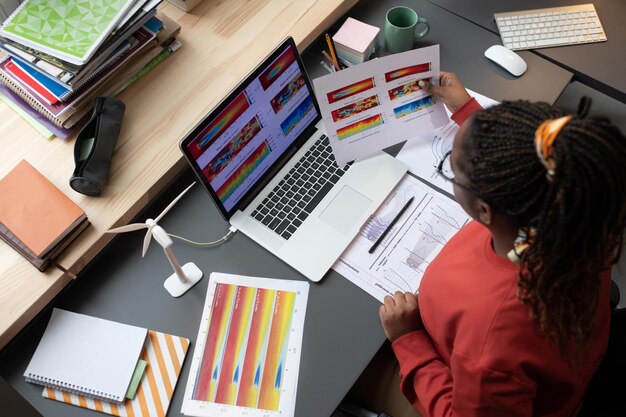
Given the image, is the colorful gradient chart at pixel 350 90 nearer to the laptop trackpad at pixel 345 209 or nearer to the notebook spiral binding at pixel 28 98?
the laptop trackpad at pixel 345 209

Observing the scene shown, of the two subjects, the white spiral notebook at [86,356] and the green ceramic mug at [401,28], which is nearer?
the white spiral notebook at [86,356]

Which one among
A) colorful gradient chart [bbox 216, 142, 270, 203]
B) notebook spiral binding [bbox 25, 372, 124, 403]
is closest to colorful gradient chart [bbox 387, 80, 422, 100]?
colorful gradient chart [bbox 216, 142, 270, 203]

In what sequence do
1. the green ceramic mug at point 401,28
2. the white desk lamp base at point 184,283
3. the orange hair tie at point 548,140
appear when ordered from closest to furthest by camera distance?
the orange hair tie at point 548,140
the white desk lamp base at point 184,283
the green ceramic mug at point 401,28

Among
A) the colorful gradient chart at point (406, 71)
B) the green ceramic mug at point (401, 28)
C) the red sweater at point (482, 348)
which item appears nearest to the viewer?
the red sweater at point (482, 348)

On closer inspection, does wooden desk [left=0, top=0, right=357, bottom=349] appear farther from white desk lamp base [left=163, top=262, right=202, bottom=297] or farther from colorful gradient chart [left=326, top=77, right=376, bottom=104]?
colorful gradient chart [left=326, top=77, right=376, bottom=104]

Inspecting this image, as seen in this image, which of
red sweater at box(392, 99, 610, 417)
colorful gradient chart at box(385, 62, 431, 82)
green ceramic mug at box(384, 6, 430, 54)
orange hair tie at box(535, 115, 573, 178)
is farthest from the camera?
green ceramic mug at box(384, 6, 430, 54)

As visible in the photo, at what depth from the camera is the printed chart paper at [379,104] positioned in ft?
3.84

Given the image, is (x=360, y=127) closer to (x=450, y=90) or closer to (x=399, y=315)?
→ (x=450, y=90)

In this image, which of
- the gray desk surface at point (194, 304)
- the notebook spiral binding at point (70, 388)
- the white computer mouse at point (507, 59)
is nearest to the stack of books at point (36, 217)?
the gray desk surface at point (194, 304)

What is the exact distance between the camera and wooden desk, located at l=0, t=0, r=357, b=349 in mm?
1057

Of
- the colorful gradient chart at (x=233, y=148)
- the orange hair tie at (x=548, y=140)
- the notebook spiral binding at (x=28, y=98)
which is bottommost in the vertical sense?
the colorful gradient chart at (x=233, y=148)

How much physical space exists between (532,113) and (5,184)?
41.0 inches

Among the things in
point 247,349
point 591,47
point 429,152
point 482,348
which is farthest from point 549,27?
point 247,349

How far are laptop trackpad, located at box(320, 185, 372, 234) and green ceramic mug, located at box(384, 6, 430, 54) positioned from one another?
1.52ft
